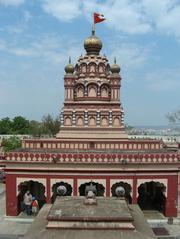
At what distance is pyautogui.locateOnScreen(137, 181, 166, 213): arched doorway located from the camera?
25.2m

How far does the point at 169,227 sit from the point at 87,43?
18274mm

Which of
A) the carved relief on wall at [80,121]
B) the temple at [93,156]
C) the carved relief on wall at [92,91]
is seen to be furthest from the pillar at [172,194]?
the carved relief on wall at [92,91]

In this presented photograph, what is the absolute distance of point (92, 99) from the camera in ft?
102

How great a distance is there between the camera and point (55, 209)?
11.3 m

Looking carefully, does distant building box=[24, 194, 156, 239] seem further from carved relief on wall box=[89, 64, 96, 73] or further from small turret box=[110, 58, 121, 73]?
small turret box=[110, 58, 121, 73]

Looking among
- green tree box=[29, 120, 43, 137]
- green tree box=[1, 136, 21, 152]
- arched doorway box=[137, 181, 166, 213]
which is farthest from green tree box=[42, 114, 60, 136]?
arched doorway box=[137, 181, 166, 213]

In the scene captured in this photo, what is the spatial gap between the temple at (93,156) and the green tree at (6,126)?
58309 mm

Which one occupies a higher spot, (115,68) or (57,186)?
(115,68)

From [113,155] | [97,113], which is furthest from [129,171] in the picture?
[97,113]

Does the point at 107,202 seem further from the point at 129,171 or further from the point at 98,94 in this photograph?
the point at 98,94

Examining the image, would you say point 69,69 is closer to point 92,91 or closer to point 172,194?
point 92,91

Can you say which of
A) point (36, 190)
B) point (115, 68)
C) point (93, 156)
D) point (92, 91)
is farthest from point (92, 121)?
point (36, 190)

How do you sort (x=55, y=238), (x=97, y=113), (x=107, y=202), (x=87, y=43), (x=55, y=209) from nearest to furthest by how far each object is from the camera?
1. (x=55, y=238)
2. (x=55, y=209)
3. (x=107, y=202)
4. (x=97, y=113)
5. (x=87, y=43)

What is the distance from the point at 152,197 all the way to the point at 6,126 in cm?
6697
